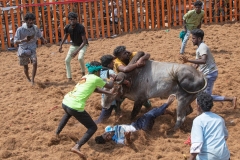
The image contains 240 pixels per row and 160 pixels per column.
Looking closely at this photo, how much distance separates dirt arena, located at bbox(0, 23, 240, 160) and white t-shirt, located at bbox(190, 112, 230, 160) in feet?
5.16

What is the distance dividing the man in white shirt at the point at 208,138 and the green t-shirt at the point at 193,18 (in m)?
7.49

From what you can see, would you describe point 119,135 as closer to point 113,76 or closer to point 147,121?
point 147,121

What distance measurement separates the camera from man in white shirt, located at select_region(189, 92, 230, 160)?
4.50m

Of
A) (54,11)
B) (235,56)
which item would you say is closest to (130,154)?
(235,56)

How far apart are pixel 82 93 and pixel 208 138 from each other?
233cm

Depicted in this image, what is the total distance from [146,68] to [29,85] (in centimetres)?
395

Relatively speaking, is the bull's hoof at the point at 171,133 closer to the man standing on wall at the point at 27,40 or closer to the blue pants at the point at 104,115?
the blue pants at the point at 104,115

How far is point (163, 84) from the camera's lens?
711 cm

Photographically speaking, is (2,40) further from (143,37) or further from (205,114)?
(205,114)

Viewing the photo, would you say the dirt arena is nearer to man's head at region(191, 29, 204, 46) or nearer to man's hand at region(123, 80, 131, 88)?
man's hand at region(123, 80, 131, 88)

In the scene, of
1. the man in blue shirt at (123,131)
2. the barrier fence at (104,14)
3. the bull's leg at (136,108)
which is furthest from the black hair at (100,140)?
the barrier fence at (104,14)

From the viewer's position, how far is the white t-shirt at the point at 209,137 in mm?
4523

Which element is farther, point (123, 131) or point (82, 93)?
point (123, 131)

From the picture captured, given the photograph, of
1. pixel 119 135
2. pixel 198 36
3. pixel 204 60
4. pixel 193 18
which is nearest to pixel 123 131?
pixel 119 135
